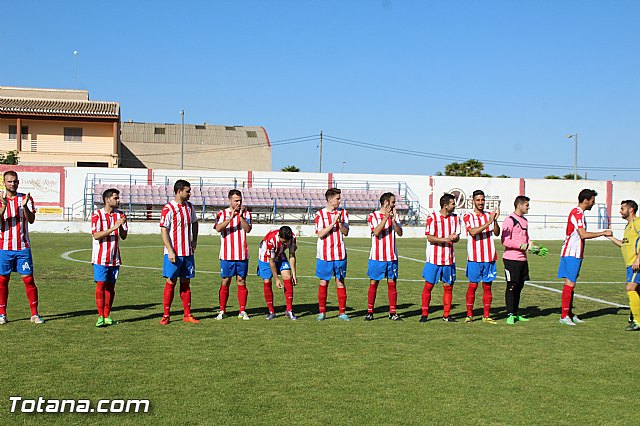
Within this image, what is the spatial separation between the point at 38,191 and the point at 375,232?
38.9m

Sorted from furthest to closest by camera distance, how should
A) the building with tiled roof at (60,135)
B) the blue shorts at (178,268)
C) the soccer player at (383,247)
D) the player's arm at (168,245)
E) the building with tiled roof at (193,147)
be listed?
the building with tiled roof at (193,147) → the building with tiled roof at (60,135) → the soccer player at (383,247) → the blue shorts at (178,268) → the player's arm at (168,245)

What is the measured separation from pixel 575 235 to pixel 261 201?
120 feet

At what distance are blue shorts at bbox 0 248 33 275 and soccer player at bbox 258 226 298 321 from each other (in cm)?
341

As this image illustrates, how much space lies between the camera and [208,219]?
4384 cm

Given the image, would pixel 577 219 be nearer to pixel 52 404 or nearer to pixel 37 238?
pixel 52 404

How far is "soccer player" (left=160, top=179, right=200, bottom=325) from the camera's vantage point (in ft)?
31.6

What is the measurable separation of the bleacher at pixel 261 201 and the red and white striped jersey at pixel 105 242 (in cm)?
3296

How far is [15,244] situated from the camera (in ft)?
31.3

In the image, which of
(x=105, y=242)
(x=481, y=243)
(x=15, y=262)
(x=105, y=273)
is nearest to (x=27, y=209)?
(x=15, y=262)

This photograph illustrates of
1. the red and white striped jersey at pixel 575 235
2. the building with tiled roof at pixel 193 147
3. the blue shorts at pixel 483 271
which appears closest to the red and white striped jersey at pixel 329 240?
the blue shorts at pixel 483 271

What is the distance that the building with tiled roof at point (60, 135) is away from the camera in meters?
52.1

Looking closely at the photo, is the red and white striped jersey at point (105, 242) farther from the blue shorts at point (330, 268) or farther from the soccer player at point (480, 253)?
the soccer player at point (480, 253)

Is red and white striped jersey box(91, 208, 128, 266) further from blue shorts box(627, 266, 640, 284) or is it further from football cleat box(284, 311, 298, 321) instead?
blue shorts box(627, 266, 640, 284)

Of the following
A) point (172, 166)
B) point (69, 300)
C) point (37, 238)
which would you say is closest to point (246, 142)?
point (172, 166)
